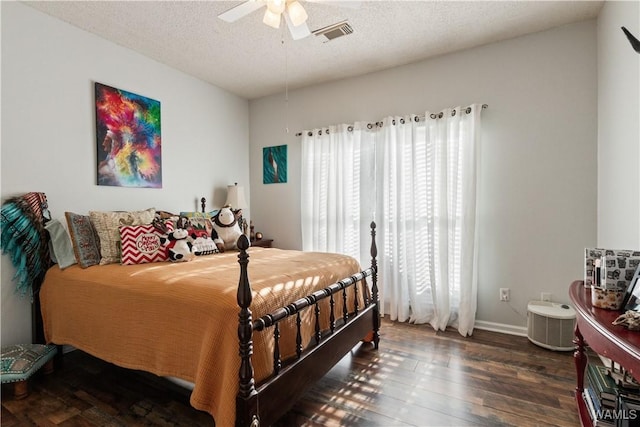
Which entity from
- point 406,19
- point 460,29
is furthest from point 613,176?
point 406,19

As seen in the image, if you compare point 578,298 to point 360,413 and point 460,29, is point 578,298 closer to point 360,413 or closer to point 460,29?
point 360,413

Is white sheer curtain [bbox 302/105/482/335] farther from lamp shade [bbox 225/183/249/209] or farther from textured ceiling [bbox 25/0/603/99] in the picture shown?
lamp shade [bbox 225/183/249/209]

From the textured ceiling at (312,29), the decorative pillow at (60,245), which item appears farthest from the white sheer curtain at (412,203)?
the decorative pillow at (60,245)

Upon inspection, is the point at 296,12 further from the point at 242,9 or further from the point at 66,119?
the point at 66,119

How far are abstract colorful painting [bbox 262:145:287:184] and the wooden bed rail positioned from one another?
7.15 ft

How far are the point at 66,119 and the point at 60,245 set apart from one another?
107cm

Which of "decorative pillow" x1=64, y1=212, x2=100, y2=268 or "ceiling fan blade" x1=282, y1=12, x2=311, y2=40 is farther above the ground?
"ceiling fan blade" x1=282, y1=12, x2=311, y2=40

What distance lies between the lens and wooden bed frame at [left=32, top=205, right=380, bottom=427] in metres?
1.38

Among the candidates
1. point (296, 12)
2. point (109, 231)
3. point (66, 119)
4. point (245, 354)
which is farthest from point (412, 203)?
point (66, 119)

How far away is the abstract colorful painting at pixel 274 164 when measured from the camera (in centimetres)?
420

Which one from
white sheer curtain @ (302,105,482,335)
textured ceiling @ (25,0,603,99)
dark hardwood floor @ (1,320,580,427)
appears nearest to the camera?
dark hardwood floor @ (1,320,580,427)

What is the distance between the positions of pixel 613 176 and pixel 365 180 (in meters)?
2.06

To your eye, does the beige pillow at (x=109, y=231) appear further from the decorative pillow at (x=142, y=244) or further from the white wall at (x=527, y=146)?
the white wall at (x=527, y=146)

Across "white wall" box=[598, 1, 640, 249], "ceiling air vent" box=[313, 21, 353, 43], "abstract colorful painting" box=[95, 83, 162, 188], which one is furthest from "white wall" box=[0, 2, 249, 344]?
"white wall" box=[598, 1, 640, 249]
